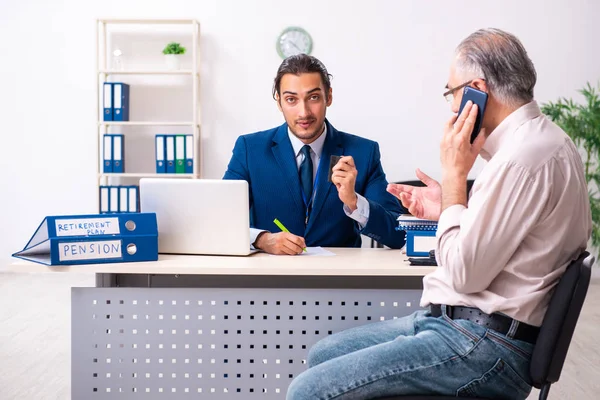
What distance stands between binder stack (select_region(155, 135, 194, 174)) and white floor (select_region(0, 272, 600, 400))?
1177mm

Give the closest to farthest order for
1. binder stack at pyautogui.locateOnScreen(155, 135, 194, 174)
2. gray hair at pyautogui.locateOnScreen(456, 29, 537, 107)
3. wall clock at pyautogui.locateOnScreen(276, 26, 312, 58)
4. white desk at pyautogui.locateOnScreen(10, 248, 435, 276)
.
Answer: gray hair at pyautogui.locateOnScreen(456, 29, 537, 107), white desk at pyautogui.locateOnScreen(10, 248, 435, 276), binder stack at pyautogui.locateOnScreen(155, 135, 194, 174), wall clock at pyautogui.locateOnScreen(276, 26, 312, 58)

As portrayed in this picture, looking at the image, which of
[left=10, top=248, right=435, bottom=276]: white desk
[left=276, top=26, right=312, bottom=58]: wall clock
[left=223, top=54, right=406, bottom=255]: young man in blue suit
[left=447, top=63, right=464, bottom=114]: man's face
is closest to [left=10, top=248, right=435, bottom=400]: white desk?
[left=10, top=248, right=435, bottom=276]: white desk

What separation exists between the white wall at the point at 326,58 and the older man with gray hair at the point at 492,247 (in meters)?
4.59

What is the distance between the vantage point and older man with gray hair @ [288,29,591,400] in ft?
5.16

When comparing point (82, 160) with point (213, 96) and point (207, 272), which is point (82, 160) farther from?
point (207, 272)

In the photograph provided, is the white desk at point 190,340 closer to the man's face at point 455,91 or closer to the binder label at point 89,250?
the binder label at point 89,250

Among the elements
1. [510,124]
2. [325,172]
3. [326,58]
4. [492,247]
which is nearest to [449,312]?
[492,247]

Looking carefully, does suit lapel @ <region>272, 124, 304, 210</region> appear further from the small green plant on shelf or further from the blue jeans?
the small green plant on shelf

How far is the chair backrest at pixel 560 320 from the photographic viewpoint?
5.21 ft

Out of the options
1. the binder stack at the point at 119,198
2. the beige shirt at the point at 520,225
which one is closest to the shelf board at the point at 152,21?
the binder stack at the point at 119,198

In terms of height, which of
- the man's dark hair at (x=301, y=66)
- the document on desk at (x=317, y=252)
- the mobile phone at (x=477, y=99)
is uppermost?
the man's dark hair at (x=301, y=66)

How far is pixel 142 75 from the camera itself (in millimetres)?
6383

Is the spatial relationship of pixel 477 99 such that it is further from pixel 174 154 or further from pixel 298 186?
pixel 174 154

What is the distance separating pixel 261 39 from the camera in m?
6.30
